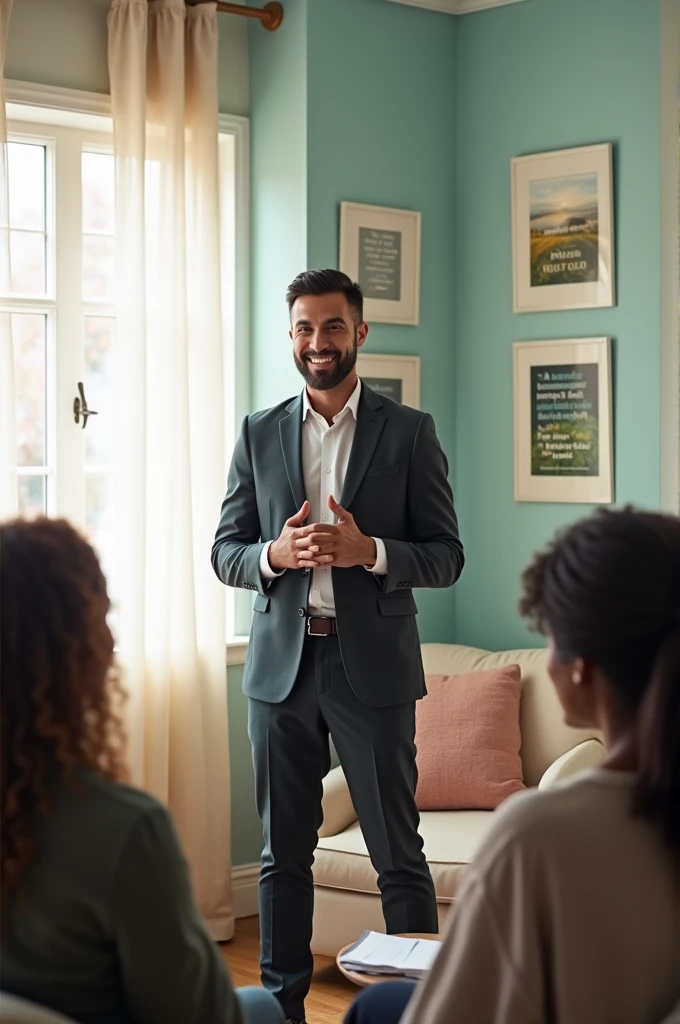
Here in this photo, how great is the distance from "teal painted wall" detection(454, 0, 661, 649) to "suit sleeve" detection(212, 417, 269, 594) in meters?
1.44

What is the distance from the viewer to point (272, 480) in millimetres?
3127

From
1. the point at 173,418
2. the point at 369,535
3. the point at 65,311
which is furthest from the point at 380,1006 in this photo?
the point at 65,311

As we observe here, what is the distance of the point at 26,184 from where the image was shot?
12.7 feet

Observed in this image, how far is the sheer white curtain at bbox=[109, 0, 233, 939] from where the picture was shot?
3764 mm

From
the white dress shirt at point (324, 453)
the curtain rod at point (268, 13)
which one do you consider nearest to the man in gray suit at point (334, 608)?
the white dress shirt at point (324, 453)

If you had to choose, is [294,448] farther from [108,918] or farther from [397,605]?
[108,918]

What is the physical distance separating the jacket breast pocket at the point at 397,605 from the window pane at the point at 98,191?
5.71ft

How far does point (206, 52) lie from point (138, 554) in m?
1.60

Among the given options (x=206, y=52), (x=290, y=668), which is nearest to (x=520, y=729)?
(x=290, y=668)

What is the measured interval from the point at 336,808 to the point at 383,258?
1853 millimetres

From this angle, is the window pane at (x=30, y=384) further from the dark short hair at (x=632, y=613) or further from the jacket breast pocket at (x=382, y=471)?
the dark short hair at (x=632, y=613)

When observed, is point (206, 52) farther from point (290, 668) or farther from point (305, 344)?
point (290, 668)

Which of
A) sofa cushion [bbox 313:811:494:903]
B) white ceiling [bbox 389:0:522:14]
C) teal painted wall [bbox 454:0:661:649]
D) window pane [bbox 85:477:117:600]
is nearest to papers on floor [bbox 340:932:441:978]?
sofa cushion [bbox 313:811:494:903]

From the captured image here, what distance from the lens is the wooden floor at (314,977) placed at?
3.31 m
